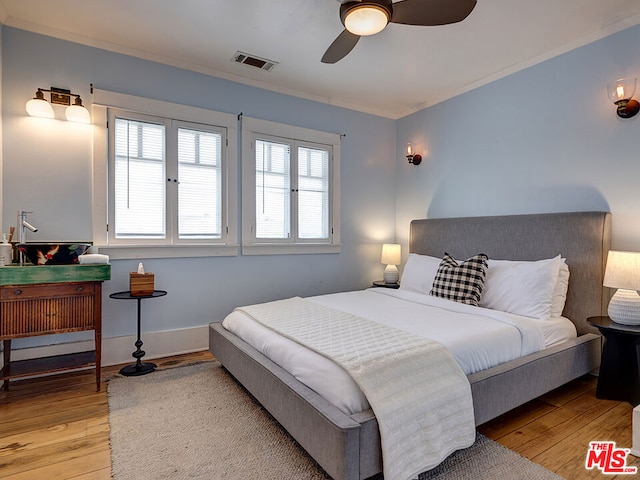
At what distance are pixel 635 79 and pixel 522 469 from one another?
2794 millimetres

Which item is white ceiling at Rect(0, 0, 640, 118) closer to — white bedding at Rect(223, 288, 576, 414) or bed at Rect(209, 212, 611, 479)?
bed at Rect(209, 212, 611, 479)

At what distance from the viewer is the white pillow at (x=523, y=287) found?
2.67 metres

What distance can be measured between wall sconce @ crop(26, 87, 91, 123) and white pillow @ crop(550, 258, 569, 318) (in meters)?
4.02

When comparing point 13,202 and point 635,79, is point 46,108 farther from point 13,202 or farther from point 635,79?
point 635,79

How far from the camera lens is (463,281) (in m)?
2.98

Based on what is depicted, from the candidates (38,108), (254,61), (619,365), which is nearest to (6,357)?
(38,108)

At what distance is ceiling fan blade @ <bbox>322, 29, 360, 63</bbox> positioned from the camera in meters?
2.28

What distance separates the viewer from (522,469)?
1705 millimetres

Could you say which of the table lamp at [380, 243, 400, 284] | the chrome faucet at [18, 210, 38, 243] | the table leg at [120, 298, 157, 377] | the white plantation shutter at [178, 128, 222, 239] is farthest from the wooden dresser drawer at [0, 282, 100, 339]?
the table lamp at [380, 243, 400, 284]

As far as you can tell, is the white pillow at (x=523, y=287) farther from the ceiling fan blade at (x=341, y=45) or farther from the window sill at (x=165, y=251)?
the window sill at (x=165, y=251)

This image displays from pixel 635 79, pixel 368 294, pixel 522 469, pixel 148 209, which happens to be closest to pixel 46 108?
pixel 148 209

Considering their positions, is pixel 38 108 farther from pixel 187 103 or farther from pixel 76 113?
pixel 187 103

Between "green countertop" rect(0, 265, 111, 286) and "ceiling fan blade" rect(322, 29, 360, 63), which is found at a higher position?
"ceiling fan blade" rect(322, 29, 360, 63)

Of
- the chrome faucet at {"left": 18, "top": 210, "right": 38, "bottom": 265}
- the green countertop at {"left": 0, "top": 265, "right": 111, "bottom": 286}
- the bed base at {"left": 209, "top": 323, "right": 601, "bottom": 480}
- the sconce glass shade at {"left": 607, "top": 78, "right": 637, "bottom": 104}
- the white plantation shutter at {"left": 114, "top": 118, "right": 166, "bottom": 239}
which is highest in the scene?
A: the sconce glass shade at {"left": 607, "top": 78, "right": 637, "bottom": 104}
